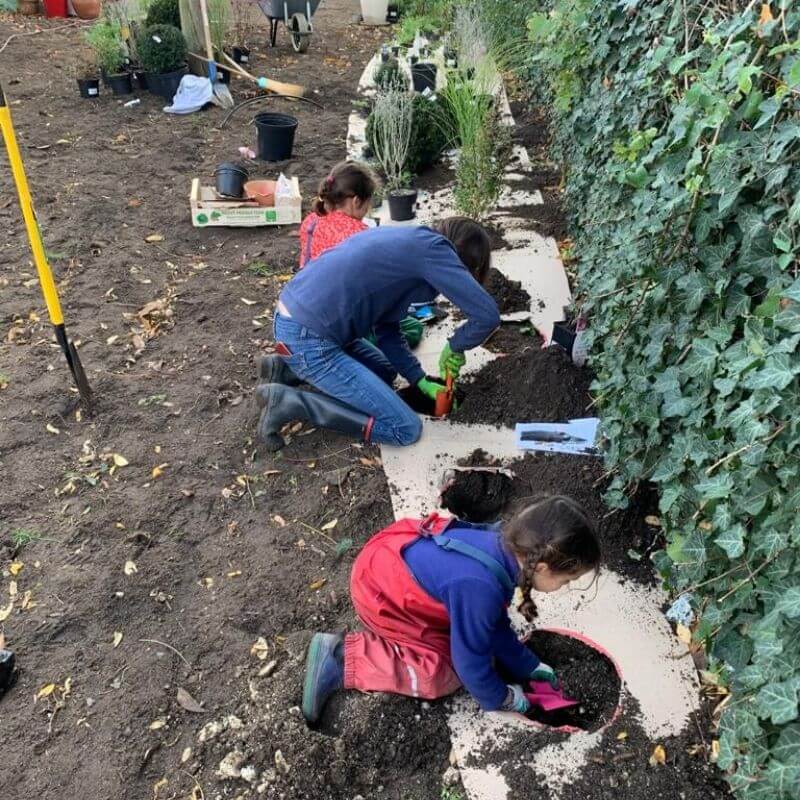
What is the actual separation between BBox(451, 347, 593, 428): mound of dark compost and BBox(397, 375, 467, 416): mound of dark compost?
0.04 metres

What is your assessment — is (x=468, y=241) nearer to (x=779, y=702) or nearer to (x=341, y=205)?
(x=341, y=205)

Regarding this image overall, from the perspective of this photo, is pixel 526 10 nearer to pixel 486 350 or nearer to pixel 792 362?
pixel 486 350

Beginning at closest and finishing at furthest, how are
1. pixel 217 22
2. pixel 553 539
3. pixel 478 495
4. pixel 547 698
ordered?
pixel 553 539, pixel 547 698, pixel 478 495, pixel 217 22

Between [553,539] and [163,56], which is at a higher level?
[553,539]

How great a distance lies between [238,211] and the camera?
5.09 meters

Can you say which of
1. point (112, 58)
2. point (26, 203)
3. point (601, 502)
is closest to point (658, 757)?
point (601, 502)

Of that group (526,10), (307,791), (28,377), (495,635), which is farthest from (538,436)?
(526,10)

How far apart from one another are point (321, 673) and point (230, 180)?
12.6 feet

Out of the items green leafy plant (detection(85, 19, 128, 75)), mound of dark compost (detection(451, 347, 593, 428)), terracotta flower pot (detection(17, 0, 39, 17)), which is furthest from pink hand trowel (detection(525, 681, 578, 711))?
terracotta flower pot (detection(17, 0, 39, 17))

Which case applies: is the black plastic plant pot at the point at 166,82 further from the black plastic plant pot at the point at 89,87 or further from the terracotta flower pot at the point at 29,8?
the terracotta flower pot at the point at 29,8

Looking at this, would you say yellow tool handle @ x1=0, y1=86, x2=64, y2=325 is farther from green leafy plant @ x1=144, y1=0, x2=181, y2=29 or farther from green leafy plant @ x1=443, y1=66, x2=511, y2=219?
green leafy plant @ x1=144, y1=0, x2=181, y2=29

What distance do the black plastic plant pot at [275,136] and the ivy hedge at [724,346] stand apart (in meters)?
3.69

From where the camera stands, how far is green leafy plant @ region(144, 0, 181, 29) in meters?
7.66

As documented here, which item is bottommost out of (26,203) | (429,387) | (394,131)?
(429,387)
